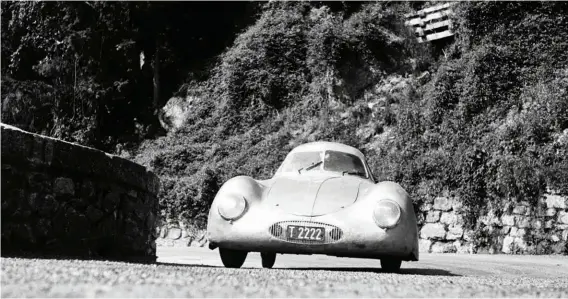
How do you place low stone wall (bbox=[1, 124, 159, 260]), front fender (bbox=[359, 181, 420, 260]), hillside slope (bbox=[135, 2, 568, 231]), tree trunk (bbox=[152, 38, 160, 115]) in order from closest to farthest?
low stone wall (bbox=[1, 124, 159, 260])
front fender (bbox=[359, 181, 420, 260])
hillside slope (bbox=[135, 2, 568, 231])
tree trunk (bbox=[152, 38, 160, 115])

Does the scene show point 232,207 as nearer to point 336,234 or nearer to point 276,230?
point 276,230

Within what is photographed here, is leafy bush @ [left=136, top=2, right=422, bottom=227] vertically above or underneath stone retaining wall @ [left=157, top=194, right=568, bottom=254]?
above

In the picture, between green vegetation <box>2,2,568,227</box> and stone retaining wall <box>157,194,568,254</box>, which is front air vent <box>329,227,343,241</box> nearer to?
stone retaining wall <box>157,194,568,254</box>

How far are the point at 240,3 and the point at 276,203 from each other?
15819 millimetres

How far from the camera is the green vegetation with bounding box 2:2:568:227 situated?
48.4 feet

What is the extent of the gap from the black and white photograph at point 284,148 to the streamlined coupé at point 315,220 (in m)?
0.02

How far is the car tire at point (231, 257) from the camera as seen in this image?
7.36 meters

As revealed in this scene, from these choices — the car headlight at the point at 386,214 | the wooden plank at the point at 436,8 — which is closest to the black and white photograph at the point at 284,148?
the car headlight at the point at 386,214

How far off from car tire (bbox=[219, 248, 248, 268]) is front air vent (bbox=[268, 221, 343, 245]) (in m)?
0.69

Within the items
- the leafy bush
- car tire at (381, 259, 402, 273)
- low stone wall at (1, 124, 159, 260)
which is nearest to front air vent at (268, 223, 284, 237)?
car tire at (381, 259, 402, 273)

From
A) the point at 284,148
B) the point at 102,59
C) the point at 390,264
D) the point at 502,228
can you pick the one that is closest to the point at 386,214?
the point at 390,264

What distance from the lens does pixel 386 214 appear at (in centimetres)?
688

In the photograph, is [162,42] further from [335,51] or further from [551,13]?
[551,13]

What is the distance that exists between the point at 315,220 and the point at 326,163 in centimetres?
152
